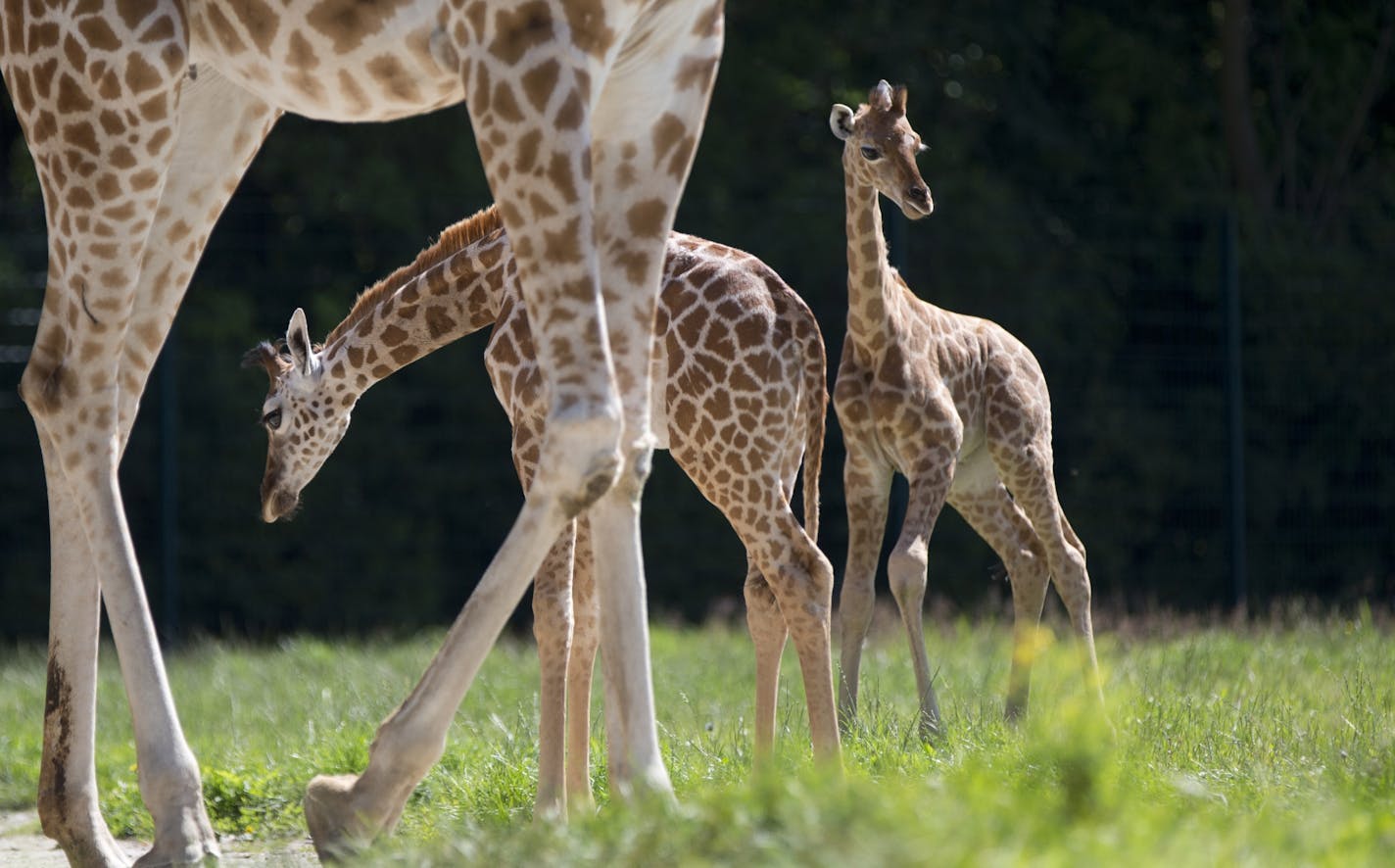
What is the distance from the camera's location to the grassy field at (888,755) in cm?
272

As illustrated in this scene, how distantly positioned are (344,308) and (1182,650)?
6245 mm

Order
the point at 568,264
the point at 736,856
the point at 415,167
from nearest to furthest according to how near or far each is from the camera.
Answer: the point at 736,856 < the point at 568,264 < the point at 415,167

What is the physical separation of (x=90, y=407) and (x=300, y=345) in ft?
5.08

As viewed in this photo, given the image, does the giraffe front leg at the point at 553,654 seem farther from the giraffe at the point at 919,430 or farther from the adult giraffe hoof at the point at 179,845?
the giraffe at the point at 919,430

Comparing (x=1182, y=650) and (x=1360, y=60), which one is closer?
(x=1182, y=650)

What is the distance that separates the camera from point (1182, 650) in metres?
7.36

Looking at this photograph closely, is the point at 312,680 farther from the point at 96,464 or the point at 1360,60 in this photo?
the point at 1360,60

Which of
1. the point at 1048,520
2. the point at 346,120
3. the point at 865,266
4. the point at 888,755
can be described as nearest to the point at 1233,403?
the point at 1048,520

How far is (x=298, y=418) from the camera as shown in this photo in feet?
18.3

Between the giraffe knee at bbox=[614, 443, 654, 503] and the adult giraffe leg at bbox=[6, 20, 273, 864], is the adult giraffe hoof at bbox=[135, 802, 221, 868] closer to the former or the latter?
the adult giraffe leg at bbox=[6, 20, 273, 864]

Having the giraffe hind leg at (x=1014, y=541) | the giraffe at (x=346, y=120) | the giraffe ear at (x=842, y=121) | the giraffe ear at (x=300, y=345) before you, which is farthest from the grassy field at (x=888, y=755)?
the giraffe ear at (x=842, y=121)

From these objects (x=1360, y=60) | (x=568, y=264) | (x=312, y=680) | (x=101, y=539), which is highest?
(x=1360, y=60)

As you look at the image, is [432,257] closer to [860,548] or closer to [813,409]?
[813,409]

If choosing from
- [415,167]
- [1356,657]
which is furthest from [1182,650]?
[415,167]
